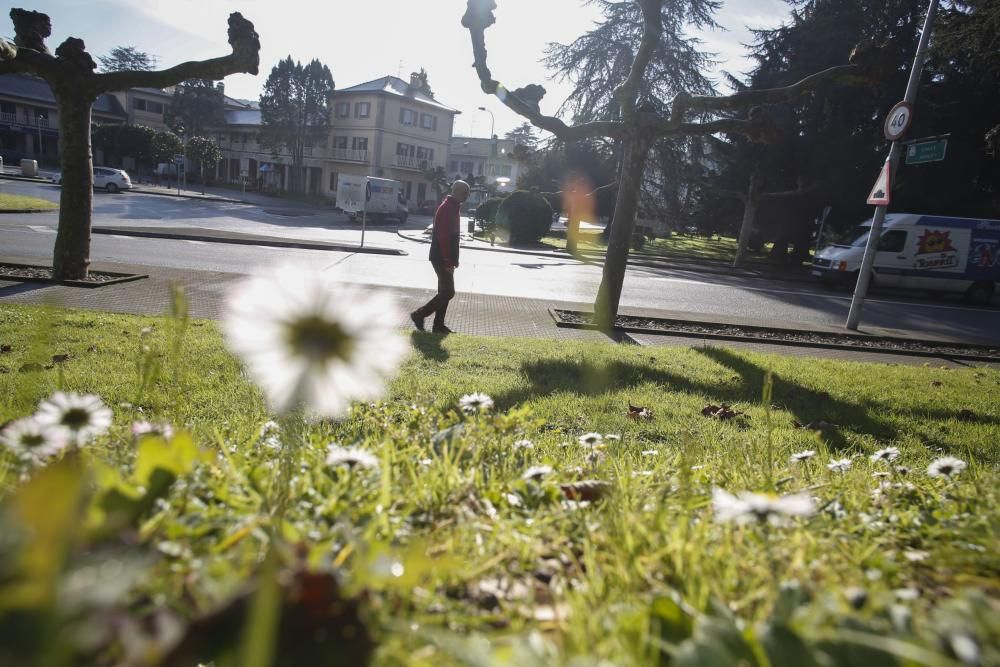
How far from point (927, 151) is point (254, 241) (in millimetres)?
18119

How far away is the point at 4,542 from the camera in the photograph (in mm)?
659

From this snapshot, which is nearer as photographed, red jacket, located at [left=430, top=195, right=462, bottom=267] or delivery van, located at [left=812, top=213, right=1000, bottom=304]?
red jacket, located at [left=430, top=195, right=462, bottom=267]

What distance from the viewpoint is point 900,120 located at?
36.0 ft

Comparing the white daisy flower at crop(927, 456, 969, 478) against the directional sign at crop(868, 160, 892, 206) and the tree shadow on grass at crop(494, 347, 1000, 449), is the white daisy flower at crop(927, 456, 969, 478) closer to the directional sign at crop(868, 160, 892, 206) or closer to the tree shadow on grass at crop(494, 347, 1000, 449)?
the tree shadow on grass at crop(494, 347, 1000, 449)

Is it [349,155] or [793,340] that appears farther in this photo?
[349,155]

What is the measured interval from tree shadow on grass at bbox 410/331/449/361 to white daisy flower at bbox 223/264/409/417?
5954mm

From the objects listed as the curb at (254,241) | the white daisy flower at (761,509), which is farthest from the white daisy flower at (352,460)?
the curb at (254,241)

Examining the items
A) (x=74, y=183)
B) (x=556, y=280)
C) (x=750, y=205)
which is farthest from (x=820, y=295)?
(x=74, y=183)

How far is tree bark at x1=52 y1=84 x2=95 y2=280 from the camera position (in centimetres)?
1006

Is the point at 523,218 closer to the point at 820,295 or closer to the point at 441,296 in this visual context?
the point at 820,295

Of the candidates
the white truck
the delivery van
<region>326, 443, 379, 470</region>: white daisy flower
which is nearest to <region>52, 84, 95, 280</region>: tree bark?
<region>326, 443, 379, 470</region>: white daisy flower

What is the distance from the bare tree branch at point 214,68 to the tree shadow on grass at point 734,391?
23.4ft

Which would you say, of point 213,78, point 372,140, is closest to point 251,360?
point 213,78

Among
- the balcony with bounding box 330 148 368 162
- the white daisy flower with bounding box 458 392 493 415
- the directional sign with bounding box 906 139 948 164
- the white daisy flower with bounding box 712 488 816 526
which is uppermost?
the balcony with bounding box 330 148 368 162
